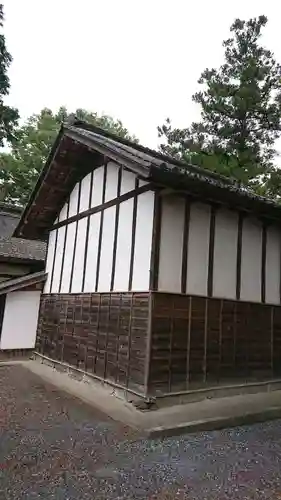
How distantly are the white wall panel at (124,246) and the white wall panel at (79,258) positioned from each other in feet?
4.83

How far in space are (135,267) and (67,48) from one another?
842cm

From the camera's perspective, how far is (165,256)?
5473mm

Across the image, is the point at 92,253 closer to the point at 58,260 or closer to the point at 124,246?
the point at 124,246

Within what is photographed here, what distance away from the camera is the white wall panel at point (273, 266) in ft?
21.8

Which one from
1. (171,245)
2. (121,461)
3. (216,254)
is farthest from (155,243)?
(121,461)

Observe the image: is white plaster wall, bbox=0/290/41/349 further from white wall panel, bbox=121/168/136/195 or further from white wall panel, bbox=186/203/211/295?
white wall panel, bbox=186/203/211/295

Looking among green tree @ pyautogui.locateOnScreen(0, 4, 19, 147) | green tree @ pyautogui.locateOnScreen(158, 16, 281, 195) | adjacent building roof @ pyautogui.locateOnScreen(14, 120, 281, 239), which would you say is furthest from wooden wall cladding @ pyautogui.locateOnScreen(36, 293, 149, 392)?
green tree @ pyautogui.locateOnScreen(0, 4, 19, 147)

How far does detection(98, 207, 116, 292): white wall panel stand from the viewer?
21.4 ft

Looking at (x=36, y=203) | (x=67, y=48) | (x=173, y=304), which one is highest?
(x=67, y=48)

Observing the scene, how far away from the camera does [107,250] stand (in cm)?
665

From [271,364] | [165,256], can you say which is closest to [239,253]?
[165,256]

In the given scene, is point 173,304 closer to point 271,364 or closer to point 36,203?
point 271,364

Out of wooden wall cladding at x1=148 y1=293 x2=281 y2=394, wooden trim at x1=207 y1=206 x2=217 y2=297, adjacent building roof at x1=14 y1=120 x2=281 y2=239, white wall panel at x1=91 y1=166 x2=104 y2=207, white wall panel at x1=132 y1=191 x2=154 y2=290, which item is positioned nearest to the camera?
adjacent building roof at x1=14 y1=120 x2=281 y2=239

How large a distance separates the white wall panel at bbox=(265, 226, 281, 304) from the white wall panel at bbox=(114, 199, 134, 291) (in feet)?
8.79
